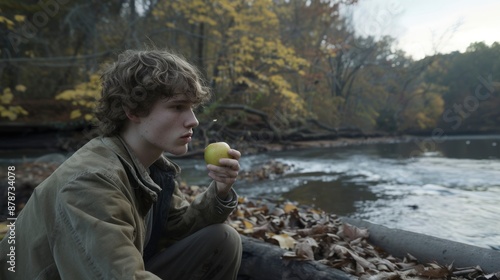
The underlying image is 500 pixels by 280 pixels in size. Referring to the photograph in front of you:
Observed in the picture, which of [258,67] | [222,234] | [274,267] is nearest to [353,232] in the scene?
[274,267]

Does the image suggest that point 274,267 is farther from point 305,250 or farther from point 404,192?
point 404,192

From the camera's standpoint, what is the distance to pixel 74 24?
1459cm

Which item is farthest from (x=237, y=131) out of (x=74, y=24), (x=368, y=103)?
(x=368, y=103)

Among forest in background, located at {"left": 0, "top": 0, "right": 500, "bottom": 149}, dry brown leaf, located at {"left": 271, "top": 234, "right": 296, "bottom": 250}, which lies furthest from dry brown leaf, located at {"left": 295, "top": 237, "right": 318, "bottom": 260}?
forest in background, located at {"left": 0, "top": 0, "right": 500, "bottom": 149}

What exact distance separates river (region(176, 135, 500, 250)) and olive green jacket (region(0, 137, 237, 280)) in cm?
339

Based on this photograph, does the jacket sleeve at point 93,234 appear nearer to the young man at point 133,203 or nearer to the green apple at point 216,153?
the young man at point 133,203

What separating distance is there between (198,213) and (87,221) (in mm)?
999

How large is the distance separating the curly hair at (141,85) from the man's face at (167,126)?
0.03m

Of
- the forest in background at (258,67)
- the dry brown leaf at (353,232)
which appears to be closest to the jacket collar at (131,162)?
the forest in background at (258,67)

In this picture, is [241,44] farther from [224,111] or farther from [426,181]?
[426,181]

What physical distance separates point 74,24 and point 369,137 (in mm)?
19230

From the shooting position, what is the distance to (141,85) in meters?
1.71

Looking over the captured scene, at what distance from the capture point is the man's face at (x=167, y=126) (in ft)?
5.66

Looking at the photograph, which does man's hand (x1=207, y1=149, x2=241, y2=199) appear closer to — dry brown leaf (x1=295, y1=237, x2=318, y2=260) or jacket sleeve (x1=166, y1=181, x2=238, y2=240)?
jacket sleeve (x1=166, y1=181, x2=238, y2=240)
